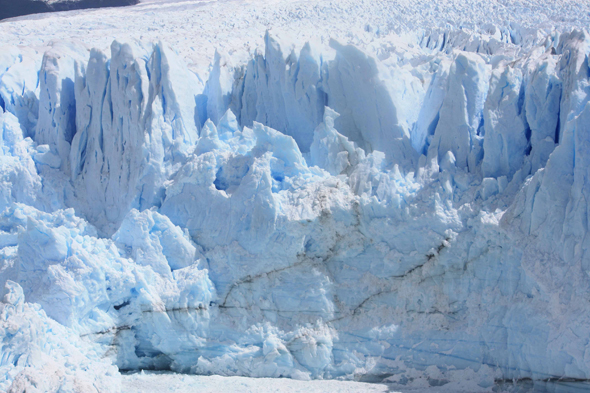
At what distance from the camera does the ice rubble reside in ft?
18.5

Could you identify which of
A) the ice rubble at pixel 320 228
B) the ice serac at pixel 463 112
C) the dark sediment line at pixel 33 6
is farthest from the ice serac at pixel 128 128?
the dark sediment line at pixel 33 6

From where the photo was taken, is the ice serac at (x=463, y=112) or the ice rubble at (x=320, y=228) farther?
the ice serac at (x=463, y=112)

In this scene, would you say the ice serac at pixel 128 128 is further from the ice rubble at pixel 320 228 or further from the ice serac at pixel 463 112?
the ice serac at pixel 463 112

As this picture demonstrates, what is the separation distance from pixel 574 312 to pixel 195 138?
4.65 metres

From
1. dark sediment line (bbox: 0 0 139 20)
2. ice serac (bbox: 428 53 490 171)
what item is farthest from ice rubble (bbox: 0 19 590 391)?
dark sediment line (bbox: 0 0 139 20)

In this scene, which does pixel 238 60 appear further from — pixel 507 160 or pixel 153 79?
pixel 507 160

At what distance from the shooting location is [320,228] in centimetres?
652

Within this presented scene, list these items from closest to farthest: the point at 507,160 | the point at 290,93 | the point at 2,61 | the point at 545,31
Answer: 1. the point at 507,160
2. the point at 290,93
3. the point at 2,61
4. the point at 545,31

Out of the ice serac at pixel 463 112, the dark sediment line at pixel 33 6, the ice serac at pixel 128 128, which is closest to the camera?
the ice serac at pixel 463 112

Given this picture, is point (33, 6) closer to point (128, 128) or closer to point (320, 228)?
point (128, 128)

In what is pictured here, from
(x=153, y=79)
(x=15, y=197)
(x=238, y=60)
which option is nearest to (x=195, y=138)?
(x=153, y=79)

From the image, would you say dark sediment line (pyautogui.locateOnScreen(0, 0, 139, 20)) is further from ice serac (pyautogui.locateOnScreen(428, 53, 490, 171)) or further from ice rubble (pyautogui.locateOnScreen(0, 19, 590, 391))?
ice serac (pyautogui.locateOnScreen(428, 53, 490, 171))

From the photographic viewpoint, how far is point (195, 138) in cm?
747

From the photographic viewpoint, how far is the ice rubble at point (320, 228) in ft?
18.5
